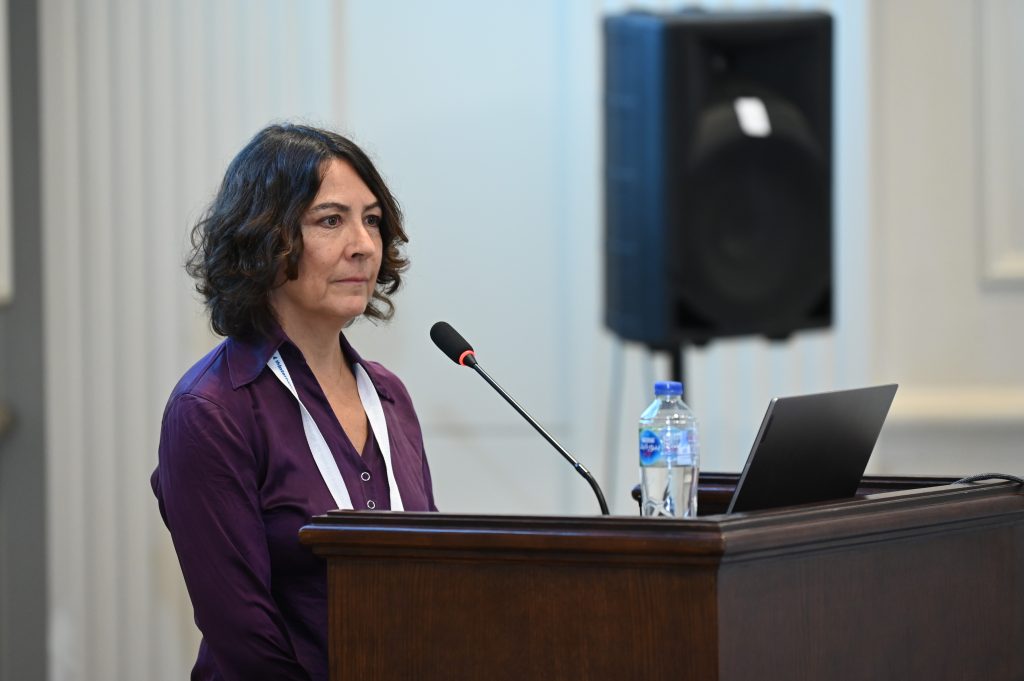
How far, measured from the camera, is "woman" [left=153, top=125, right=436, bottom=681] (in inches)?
71.0

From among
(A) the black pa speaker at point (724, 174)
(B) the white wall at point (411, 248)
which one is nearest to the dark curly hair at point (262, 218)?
(A) the black pa speaker at point (724, 174)

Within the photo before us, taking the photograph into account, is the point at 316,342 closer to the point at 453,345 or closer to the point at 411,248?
the point at 453,345

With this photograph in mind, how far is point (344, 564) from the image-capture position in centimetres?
159

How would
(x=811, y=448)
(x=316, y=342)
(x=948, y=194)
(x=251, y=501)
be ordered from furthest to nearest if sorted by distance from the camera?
(x=948, y=194) → (x=316, y=342) → (x=251, y=501) → (x=811, y=448)

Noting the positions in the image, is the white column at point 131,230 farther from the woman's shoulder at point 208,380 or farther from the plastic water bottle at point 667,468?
the plastic water bottle at point 667,468

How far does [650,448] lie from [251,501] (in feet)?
1.75

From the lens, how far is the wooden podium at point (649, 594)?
1.42 meters

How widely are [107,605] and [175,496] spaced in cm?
216

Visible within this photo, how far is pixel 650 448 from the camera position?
187cm

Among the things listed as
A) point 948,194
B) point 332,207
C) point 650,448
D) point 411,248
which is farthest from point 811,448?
point 948,194

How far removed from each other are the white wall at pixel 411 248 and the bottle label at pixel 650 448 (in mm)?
1886

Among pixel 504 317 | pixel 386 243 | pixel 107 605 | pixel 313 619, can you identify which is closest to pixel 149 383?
pixel 107 605

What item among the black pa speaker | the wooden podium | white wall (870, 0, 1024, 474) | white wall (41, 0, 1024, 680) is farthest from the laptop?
white wall (870, 0, 1024, 474)

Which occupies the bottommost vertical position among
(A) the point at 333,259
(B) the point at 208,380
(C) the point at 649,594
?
(C) the point at 649,594
